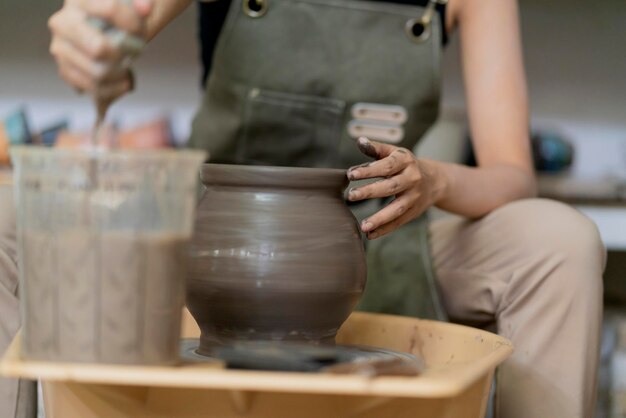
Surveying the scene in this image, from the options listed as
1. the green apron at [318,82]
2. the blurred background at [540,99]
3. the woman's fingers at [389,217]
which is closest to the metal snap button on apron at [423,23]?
the green apron at [318,82]

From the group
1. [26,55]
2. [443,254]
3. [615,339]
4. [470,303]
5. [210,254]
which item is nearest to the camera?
[210,254]

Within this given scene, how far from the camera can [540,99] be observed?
8.70 feet

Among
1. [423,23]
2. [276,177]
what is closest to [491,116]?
[423,23]

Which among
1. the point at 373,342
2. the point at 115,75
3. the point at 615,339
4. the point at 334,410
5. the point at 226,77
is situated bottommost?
the point at 615,339

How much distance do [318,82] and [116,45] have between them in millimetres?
806

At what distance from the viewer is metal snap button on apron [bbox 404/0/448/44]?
1.61 metres

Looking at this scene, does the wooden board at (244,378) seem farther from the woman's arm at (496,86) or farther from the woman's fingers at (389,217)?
the woman's arm at (496,86)

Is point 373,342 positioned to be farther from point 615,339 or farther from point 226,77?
point 615,339

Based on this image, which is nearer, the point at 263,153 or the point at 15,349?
the point at 15,349

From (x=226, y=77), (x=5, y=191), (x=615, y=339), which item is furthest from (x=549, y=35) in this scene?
(x=5, y=191)

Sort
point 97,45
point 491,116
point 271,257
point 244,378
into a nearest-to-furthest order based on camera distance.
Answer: point 244,378, point 97,45, point 271,257, point 491,116

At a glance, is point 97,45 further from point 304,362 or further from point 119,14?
point 304,362

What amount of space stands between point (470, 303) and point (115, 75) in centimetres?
73

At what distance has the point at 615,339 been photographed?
2213mm
